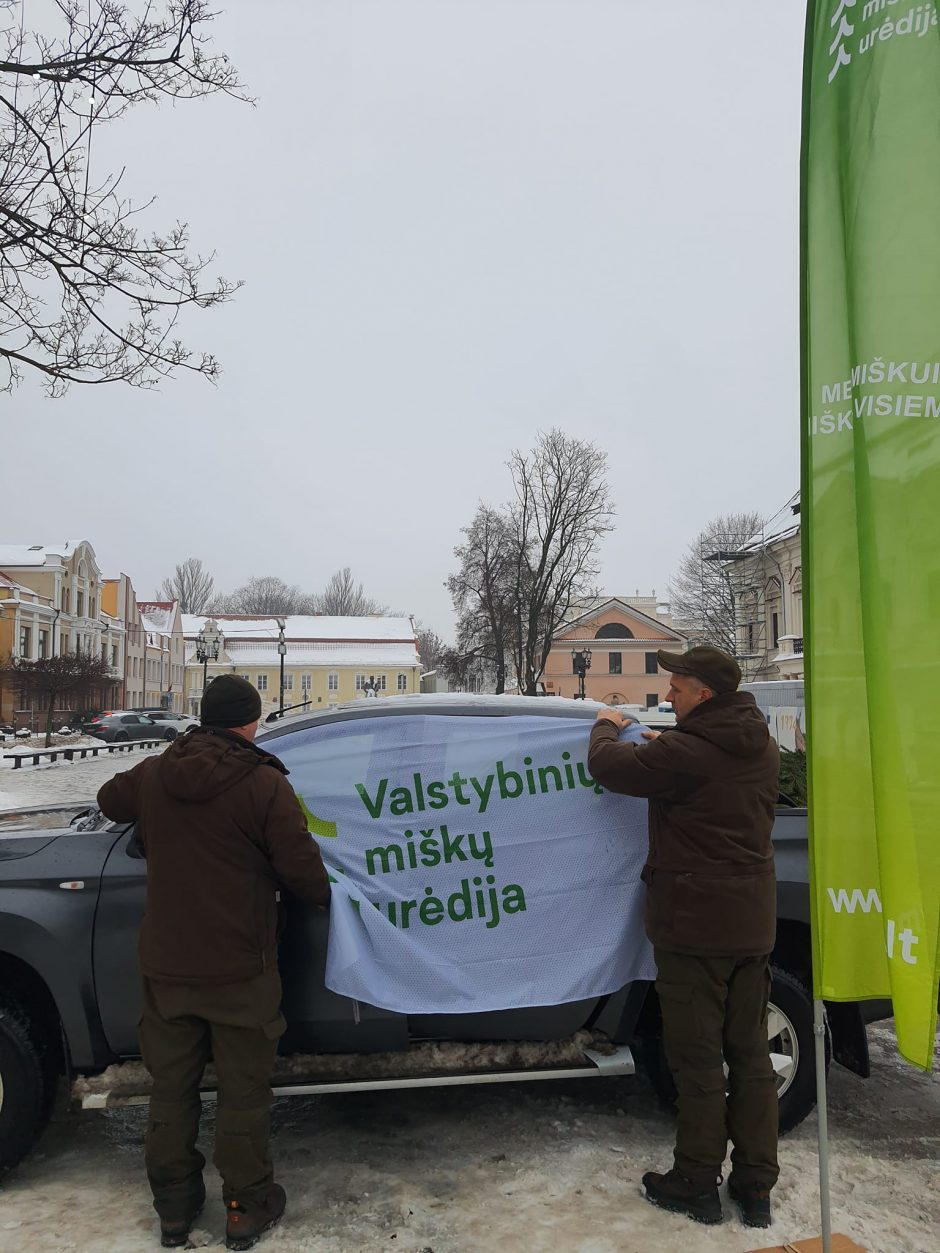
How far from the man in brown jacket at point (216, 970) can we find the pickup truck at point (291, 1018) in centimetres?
30

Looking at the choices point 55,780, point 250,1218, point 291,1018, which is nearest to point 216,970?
point 291,1018

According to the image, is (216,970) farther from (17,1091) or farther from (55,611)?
(55,611)

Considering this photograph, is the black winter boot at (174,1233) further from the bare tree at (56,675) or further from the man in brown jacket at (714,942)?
the bare tree at (56,675)

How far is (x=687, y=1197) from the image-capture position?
332 centimetres

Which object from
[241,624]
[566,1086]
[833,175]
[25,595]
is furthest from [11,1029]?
[241,624]

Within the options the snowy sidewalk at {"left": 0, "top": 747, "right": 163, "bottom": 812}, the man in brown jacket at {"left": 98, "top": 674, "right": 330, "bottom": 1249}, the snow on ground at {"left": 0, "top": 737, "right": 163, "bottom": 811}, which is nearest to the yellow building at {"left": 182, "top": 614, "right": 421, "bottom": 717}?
the snow on ground at {"left": 0, "top": 737, "right": 163, "bottom": 811}

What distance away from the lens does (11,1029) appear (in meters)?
3.46

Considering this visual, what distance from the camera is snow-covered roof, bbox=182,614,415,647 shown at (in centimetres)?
9338

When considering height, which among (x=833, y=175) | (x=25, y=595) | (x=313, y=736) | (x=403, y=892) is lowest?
(x=403, y=892)

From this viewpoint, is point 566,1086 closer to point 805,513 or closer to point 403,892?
point 403,892

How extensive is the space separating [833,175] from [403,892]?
2.94 meters

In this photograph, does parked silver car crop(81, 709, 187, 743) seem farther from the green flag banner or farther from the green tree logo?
the green flag banner

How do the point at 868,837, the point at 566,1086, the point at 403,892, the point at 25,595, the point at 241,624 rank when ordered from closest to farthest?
the point at 868,837 → the point at 403,892 → the point at 566,1086 → the point at 25,595 → the point at 241,624

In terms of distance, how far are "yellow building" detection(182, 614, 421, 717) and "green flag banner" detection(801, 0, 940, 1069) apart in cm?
8104
